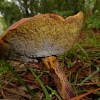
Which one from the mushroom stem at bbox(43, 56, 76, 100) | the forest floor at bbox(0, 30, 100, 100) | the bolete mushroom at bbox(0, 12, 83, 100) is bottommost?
the forest floor at bbox(0, 30, 100, 100)

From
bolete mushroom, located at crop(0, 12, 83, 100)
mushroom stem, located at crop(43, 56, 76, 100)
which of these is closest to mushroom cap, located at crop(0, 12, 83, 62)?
bolete mushroom, located at crop(0, 12, 83, 100)

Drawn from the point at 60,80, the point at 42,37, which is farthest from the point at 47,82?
the point at 42,37

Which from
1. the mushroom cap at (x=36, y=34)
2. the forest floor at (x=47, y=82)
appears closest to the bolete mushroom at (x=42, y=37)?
the mushroom cap at (x=36, y=34)

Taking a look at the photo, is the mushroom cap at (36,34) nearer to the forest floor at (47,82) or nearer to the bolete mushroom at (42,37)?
the bolete mushroom at (42,37)

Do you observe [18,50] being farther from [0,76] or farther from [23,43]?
[0,76]

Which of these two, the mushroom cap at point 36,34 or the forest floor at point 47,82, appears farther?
the forest floor at point 47,82

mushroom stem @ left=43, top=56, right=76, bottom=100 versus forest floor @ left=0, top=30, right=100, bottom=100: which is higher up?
mushroom stem @ left=43, top=56, right=76, bottom=100

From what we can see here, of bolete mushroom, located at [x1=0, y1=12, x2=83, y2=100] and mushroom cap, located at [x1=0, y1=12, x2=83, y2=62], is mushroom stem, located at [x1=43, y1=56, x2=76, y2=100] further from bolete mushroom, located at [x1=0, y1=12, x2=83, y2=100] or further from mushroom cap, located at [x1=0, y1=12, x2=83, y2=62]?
mushroom cap, located at [x1=0, y1=12, x2=83, y2=62]

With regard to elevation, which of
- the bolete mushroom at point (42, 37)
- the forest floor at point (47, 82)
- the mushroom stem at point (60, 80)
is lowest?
the forest floor at point (47, 82)

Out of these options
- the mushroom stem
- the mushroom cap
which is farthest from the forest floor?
the mushroom cap

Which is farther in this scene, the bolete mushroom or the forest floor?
the forest floor
